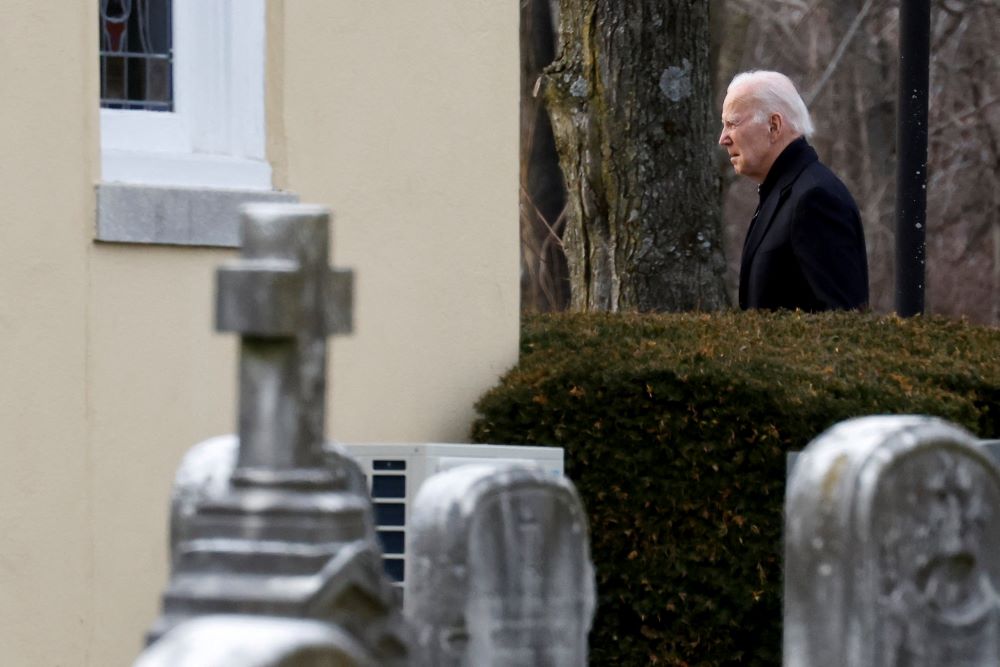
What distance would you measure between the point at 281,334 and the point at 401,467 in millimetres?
3231

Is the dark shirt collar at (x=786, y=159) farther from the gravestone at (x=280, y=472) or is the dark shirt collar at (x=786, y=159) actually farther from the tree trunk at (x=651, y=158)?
the gravestone at (x=280, y=472)

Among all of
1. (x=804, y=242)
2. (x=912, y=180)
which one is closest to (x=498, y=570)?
(x=804, y=242)

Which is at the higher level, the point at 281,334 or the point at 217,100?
the point at 217,100

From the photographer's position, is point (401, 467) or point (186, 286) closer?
point (401, 467)

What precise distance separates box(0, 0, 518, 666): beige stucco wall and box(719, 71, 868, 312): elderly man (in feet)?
5.89

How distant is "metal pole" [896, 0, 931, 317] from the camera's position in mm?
11391

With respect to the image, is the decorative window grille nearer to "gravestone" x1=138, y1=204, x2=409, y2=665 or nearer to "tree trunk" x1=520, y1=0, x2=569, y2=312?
"gravestone" x1=138, y1=204, x2=409, y2=665

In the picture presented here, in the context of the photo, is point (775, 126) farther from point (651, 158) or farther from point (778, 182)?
point (651, 158)

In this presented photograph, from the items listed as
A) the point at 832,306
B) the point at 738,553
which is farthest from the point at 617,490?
the point at 832,306

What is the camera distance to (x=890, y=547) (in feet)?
10.8

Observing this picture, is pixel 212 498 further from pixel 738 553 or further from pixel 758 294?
pixel 758 294

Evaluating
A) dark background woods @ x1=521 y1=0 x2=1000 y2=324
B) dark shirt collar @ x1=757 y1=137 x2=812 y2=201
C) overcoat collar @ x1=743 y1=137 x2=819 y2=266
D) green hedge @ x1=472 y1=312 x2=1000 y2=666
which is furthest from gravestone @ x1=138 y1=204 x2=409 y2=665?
dark background woods @ x1=521 y1=0 x2=1000 y2=324

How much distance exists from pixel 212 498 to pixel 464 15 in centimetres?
411

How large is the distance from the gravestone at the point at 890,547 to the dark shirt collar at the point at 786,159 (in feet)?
17.6
